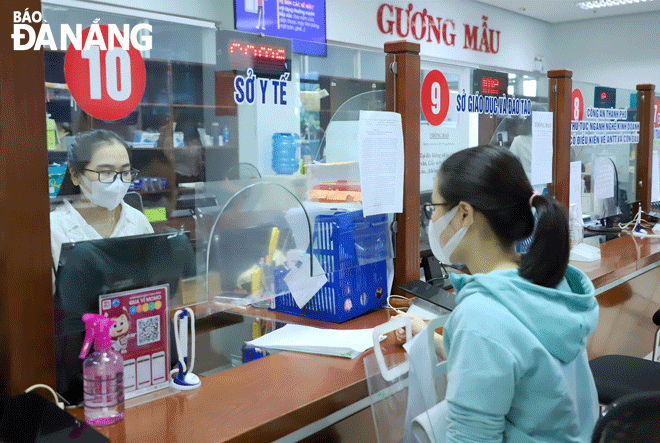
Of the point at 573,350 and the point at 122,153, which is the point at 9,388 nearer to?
the point at 122,153

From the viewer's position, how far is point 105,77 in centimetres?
143

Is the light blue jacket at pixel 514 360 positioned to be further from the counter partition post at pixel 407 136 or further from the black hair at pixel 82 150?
the counter partition post at pixel 407 136

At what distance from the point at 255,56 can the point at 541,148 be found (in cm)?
197

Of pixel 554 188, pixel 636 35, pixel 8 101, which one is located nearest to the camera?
pixel 8 101

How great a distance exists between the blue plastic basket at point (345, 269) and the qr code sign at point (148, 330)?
1.82ft

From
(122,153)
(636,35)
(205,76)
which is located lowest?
(122,153)

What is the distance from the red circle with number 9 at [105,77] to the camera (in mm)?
1383

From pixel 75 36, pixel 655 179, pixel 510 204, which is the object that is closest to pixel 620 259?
pixel 655 179

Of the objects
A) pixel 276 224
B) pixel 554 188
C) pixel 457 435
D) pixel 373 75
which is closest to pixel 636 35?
pixel 554 188

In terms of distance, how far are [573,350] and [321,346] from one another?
0.78 m

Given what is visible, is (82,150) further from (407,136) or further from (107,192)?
(407,136)

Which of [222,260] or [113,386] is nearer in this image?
[113,386]

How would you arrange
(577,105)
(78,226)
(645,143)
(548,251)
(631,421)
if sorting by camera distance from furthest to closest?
(645,143)
(577,105)
(78,226)
(548,251)
(631,421)

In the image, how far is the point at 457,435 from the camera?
109cm
